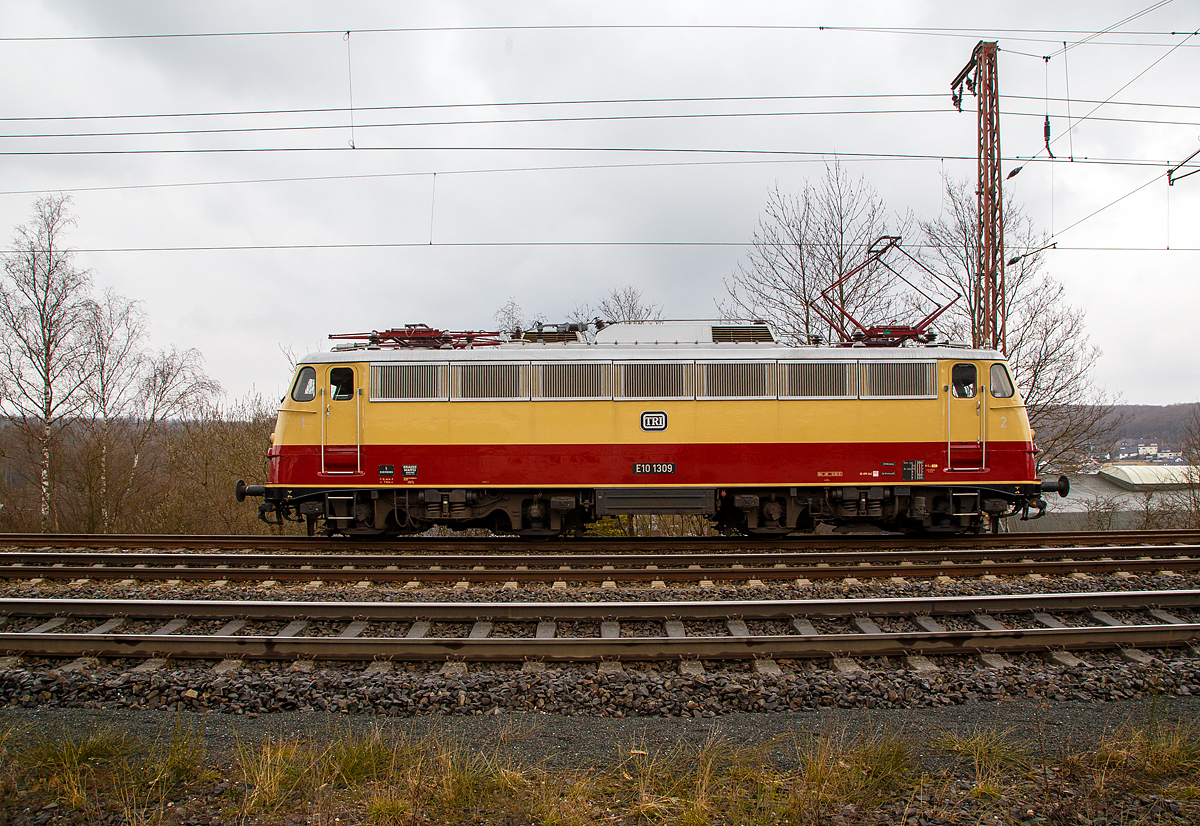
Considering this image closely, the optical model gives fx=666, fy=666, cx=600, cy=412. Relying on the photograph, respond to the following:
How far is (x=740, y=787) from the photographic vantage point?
12.6ft

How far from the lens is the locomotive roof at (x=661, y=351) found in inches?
445

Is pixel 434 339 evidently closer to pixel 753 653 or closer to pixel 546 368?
pixel 546 368

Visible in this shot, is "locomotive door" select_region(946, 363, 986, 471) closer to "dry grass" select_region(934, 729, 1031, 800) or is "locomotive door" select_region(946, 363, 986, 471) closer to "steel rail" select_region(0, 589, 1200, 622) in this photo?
"steel rail" select_region(0, 589, 1200, 622)

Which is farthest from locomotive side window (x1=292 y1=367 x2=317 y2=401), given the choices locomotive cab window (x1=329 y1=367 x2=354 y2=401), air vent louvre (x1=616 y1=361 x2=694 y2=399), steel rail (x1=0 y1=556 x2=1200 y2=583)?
air vent louvre (x1=616 y1=361 x2=694 y2=399)

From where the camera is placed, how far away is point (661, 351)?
37.2 feet

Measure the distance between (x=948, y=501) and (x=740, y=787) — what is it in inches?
375

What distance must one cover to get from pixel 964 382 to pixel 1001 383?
2.27 ft

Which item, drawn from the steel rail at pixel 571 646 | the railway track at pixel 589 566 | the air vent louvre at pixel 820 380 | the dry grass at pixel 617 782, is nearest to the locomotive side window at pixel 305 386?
the railway track at pixel 589 566

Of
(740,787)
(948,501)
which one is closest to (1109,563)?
(948,501)

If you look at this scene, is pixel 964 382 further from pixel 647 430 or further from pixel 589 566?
pixel 589 566

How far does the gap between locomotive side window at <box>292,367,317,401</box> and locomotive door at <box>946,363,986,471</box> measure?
11.0m

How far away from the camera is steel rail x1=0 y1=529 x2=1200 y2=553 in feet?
36.7

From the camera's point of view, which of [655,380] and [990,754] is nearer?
[990,754]

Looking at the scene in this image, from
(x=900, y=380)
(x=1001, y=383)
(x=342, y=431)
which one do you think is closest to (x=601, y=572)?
(x=342, y=431)
